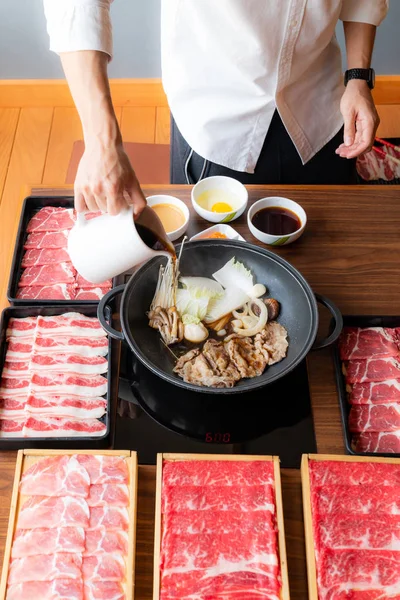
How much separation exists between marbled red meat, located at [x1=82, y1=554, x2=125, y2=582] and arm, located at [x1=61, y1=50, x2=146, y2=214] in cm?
82

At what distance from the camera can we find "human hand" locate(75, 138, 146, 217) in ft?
4.75

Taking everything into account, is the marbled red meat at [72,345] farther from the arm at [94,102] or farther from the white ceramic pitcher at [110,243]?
the arm at [94,102]

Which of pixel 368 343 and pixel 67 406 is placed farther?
pixel 368 343

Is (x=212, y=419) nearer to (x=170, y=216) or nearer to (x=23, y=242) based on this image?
(x=170, y=216)

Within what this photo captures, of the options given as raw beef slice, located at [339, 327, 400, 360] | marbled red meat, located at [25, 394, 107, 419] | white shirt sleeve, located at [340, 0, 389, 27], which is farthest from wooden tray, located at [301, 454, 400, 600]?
white shirt sleeve, located at [340, 0, 389, 27]

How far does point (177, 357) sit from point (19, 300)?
0.52 m

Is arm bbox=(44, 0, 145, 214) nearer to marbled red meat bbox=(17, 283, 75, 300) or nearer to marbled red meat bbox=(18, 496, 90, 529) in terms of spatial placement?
marbled red meat bbox=(17, 283, 75, 300)

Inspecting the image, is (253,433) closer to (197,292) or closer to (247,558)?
(247,558)

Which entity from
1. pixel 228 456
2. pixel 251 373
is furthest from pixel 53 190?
pixel 228 456

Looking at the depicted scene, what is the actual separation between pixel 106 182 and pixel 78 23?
49cm

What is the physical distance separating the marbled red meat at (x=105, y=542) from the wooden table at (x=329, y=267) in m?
0.06

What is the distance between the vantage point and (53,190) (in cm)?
210

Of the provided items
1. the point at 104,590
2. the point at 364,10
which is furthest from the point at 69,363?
the point at 364,10

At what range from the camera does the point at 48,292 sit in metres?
1.85
